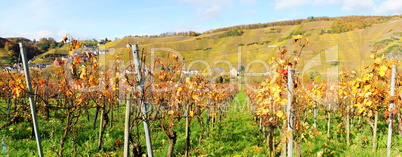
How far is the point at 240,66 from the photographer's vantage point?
100312mm

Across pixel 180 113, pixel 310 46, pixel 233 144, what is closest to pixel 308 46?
pixel 310 46

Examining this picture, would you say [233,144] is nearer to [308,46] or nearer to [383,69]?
[383,69]

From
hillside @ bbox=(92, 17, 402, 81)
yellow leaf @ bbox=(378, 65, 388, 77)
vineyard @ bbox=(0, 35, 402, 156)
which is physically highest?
hillside @ bbox=(92, 17, 402, 81)

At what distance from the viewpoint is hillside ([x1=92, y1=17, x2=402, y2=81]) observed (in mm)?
77188

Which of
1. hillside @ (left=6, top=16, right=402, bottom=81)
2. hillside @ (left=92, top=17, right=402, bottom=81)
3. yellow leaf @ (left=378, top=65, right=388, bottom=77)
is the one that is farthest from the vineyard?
hillside @ (left=6, top=16, right=402, bottom=81)

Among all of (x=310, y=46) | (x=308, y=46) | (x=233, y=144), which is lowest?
(x=233, y=144)

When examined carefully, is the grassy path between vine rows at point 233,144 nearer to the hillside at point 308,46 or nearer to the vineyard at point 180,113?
the vineyard at point 180,113

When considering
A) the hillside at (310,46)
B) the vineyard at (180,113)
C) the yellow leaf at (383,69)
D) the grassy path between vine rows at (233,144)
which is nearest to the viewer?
the vineyard at (180,113)

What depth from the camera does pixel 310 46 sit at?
9931 cm

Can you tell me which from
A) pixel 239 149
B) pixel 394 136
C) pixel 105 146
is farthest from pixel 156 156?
pixel 394 136

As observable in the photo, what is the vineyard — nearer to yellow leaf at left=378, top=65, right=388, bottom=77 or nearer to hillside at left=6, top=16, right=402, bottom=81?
yellow leaf at left=378, top=65, right=388, bottom=77

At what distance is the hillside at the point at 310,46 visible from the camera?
253 ft

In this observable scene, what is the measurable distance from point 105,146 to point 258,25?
18740cm

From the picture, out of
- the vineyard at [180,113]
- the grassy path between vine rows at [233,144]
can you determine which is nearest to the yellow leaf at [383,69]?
the vineyard at [180,113]
